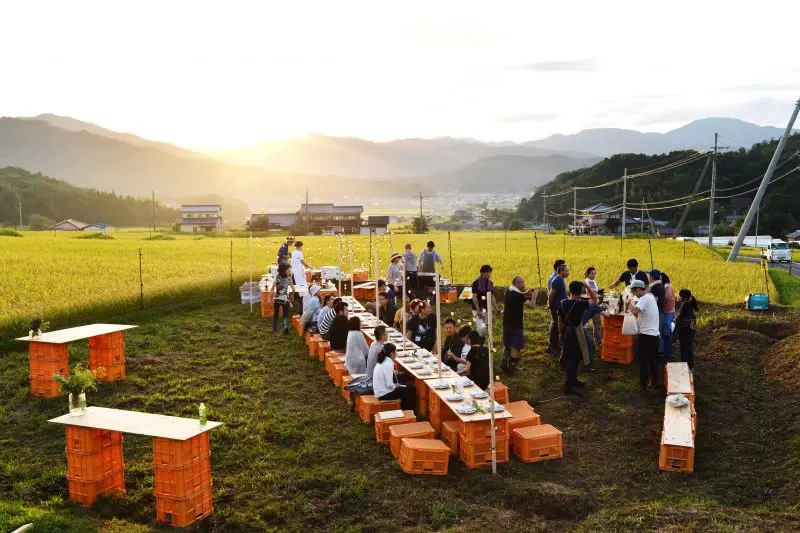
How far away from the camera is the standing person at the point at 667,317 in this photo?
35.3 feet

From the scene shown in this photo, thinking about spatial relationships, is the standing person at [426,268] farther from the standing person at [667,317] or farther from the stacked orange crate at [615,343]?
the standing person at [667,317]

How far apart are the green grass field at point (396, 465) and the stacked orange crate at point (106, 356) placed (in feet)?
0.97

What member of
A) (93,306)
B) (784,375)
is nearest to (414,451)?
(784,375)

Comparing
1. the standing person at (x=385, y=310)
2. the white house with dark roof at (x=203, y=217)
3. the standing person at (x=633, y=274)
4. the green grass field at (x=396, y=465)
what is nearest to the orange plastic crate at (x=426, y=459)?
the green grass field at (x=396, y=465)

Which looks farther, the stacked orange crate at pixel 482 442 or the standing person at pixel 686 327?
the standing person at pixel 686 327

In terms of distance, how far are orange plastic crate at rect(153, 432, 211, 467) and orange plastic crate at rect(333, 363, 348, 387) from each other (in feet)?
13.6

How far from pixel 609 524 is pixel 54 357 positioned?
8.83m

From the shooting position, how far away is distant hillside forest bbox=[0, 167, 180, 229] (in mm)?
81069

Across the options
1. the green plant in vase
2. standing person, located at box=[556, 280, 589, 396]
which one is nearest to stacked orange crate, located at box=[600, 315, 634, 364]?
standing person, located at box=[556, 280, 589, 396]

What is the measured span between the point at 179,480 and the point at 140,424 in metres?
0.81

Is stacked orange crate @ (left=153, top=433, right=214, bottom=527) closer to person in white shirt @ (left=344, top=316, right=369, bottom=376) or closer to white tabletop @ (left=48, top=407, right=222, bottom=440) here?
white tabletop @ (left=48, top=407, right=222, bottom=440)

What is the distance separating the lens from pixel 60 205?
294ft

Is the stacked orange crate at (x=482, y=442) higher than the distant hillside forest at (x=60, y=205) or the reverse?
the reverse

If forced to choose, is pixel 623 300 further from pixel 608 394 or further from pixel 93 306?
pixel 93 306
